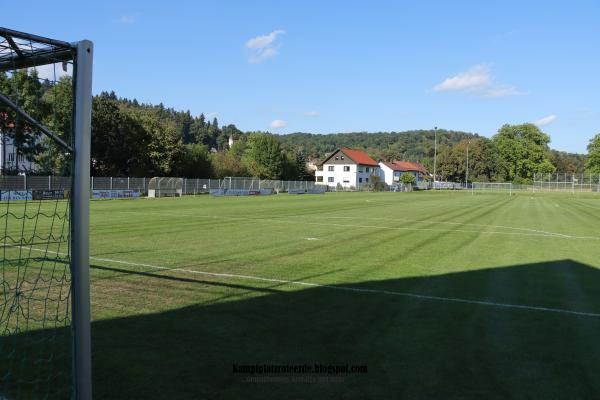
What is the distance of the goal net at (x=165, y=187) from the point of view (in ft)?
164

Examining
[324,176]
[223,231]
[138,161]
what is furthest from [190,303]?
[324,176]

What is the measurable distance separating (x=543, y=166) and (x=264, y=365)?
12362cm

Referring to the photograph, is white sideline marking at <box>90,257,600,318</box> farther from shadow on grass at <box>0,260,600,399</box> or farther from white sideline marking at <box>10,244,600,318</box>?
shadow on grass at <box>0,260,600,399</box>

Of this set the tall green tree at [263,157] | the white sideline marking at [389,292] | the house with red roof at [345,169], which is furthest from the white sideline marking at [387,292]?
the house with red roof at [345,169]

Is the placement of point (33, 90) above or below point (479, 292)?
above

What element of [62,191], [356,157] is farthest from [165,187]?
[356,157]

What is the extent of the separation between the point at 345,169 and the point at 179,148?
54.0m

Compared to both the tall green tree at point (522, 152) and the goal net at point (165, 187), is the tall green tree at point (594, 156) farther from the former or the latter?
the goal net at point (165, 187)

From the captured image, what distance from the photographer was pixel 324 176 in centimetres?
11138

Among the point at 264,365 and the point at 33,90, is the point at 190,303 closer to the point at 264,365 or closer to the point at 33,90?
the point at 264,365

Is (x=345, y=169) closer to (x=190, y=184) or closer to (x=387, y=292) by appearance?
(x=190, y=184)

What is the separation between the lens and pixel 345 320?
657 centimetres

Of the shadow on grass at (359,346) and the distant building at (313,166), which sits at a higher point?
the distant building at (313,166)

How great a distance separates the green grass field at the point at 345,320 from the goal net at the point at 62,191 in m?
0.51
